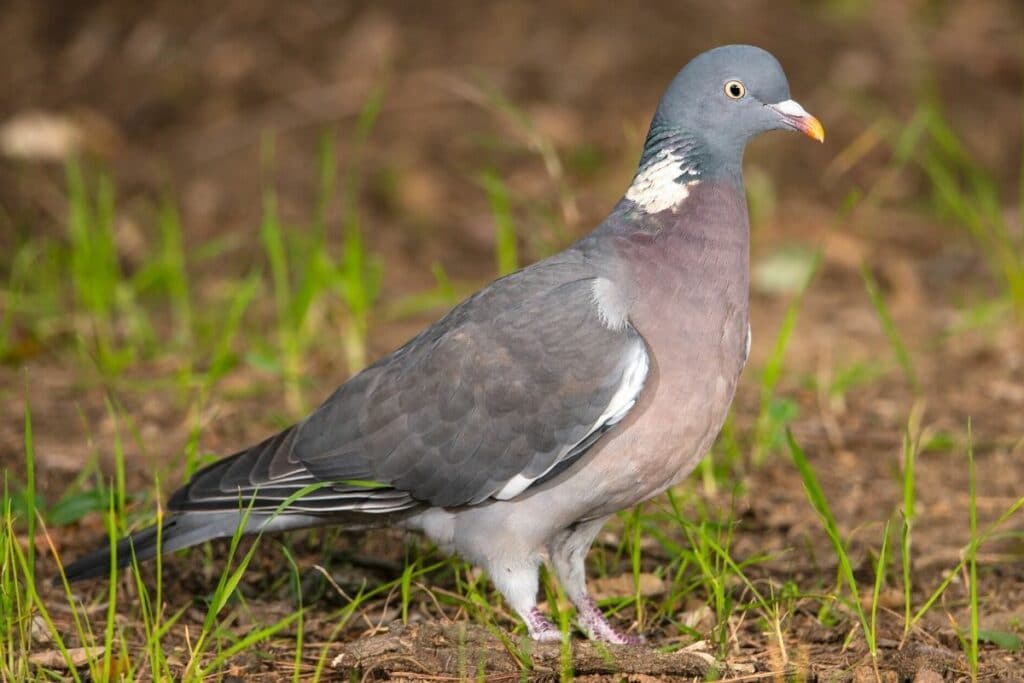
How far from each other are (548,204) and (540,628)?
3683 mm

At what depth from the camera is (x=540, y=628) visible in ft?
11.8

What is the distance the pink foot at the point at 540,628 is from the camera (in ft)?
11.7

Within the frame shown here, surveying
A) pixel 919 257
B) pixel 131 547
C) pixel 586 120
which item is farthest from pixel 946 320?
pixel 131 547

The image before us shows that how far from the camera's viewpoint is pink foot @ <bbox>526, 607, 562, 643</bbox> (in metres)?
3.55

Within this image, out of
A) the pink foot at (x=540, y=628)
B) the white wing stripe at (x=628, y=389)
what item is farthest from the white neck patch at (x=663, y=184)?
the pink foot at (x=540, y=628)

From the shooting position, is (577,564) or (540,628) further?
(577,564)

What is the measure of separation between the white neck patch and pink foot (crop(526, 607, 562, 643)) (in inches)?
42.5

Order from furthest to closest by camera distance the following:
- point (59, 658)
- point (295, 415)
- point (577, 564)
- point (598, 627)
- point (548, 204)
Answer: point (548, 204)
point (295, 415)
point (577, 564)
point (598, 627)
point (59, 658)

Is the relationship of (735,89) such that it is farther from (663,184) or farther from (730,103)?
(663,184)

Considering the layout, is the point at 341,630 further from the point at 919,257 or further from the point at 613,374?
the point at 919,257

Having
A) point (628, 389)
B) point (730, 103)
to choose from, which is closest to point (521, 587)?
point (628, 389)

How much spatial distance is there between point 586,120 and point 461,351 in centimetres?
461

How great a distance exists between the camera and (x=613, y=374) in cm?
346

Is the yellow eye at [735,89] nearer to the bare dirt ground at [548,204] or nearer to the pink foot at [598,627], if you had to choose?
the bare dirt ground at [548,204]
